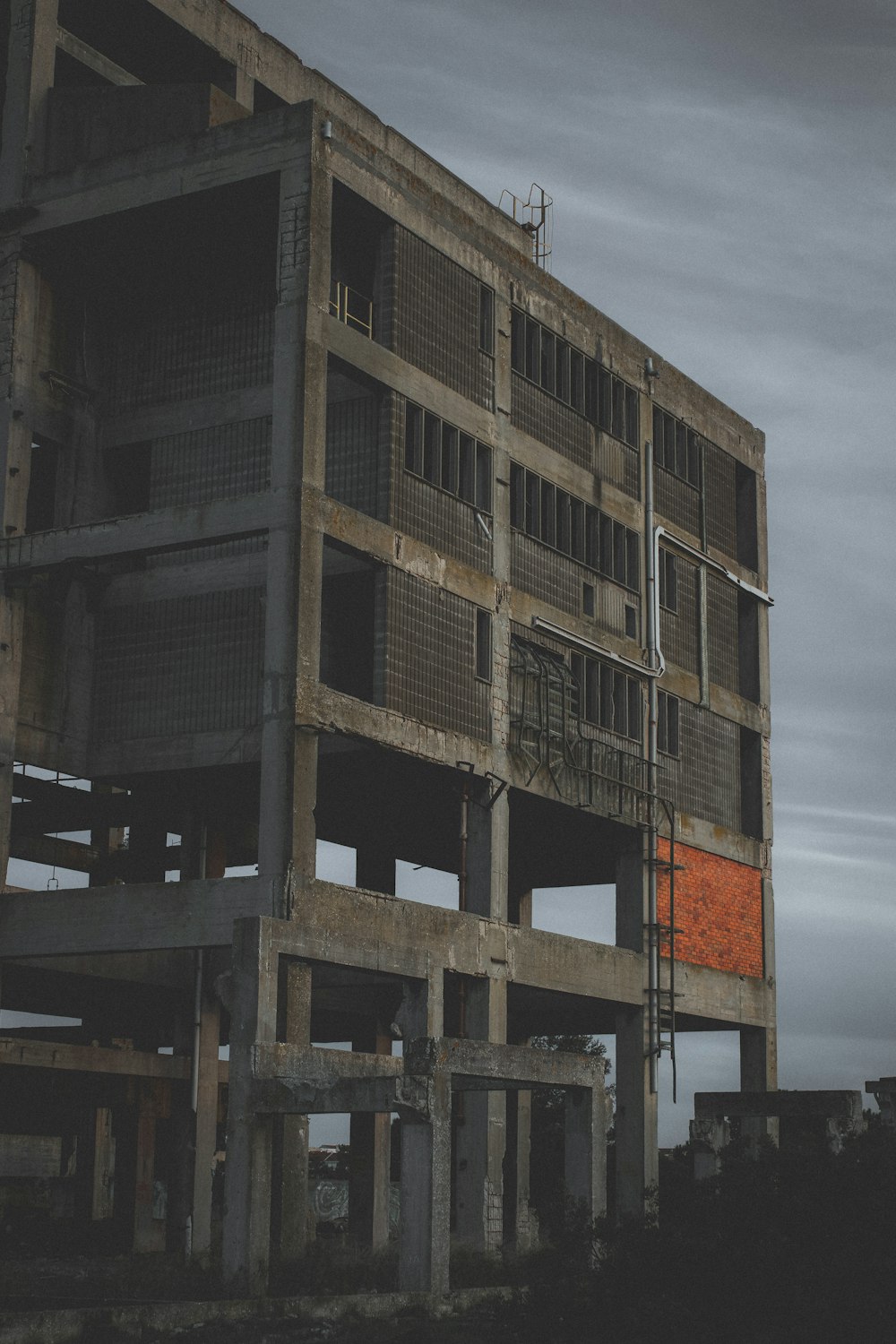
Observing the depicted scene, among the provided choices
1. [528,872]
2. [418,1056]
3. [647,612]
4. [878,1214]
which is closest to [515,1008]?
[528,872]

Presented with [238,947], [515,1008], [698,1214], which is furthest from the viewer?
[515,1008]

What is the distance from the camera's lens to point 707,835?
55000 millimetres

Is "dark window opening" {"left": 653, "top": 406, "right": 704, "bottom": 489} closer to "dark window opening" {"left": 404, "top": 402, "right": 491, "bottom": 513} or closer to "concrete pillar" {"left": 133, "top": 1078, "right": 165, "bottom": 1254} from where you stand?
"dark window opening" {"left": 404, "top": 402, "right": 491, "bottom": 513}

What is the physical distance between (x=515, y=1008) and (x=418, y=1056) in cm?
2585

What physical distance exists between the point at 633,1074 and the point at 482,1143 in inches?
329

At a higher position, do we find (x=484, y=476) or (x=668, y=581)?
(x=484, y=476)

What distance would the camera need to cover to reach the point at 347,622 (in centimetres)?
4481

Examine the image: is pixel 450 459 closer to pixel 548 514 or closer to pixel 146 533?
pixel 548 514

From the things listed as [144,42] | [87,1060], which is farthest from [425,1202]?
[144,42]

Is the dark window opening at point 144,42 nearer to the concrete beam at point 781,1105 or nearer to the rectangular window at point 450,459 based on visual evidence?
the rectangular window at point 450,459

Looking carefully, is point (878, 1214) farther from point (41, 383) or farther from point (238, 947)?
point (41, 383)

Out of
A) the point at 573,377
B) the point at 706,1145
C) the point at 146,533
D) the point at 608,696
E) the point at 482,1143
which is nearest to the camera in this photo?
the point at 706,1145

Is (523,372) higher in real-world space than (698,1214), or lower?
higher

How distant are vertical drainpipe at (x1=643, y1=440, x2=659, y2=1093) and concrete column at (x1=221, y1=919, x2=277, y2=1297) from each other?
17412 millimetres
